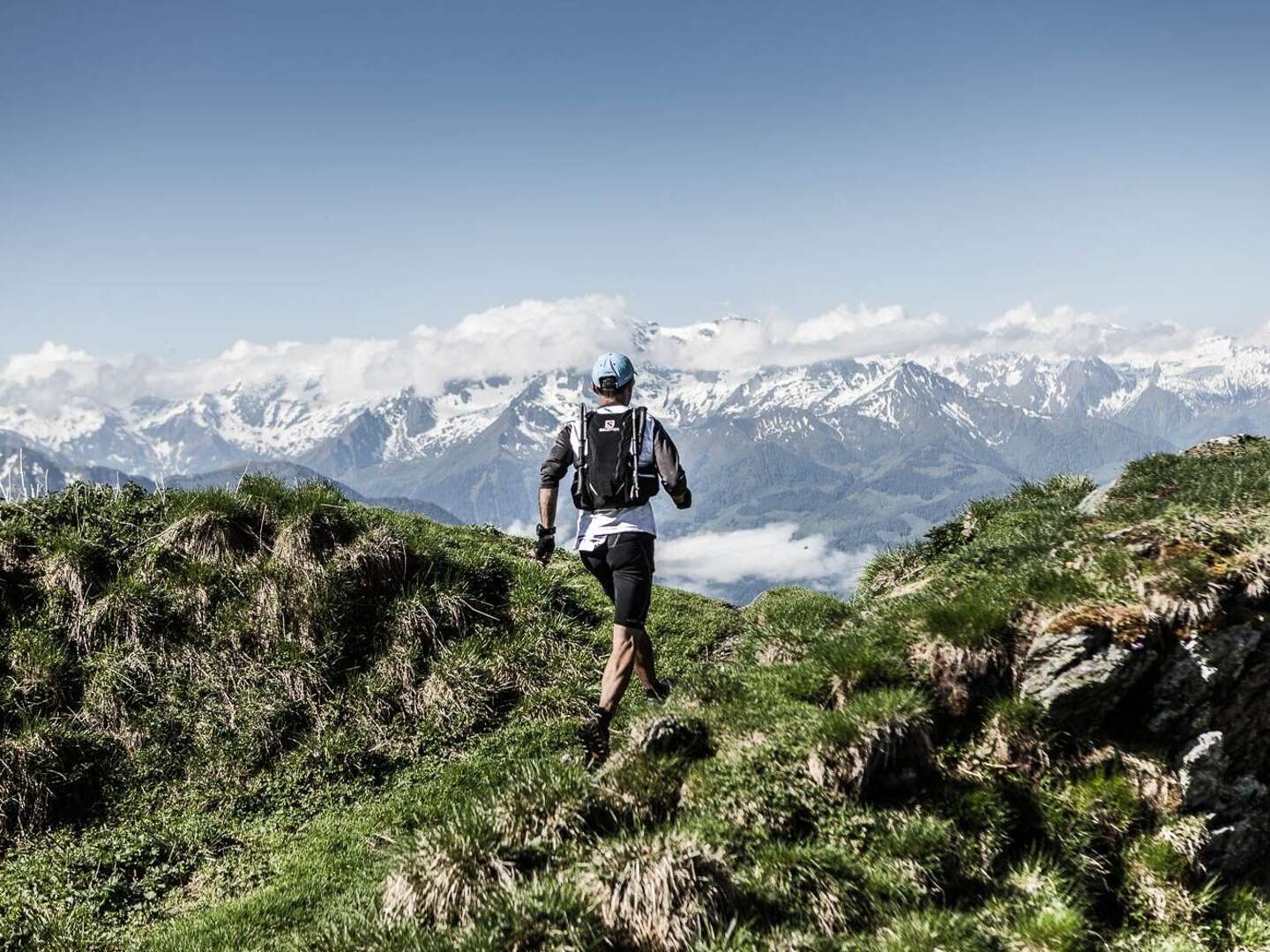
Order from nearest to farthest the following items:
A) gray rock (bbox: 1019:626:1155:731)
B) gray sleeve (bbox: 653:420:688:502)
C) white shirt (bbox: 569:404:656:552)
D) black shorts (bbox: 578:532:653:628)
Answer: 1. gray rock (bbox: 1019:626:1155:731)
2. gray sleeve (bbox: 653:420:688:502)
3. black shorts (bbox: 578:532:653:628)
4. white shirt (bbox: 569:404:656:552)

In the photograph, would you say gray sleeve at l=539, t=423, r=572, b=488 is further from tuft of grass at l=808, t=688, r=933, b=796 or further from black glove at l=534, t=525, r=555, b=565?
tuft of grass at l=808, t=688, r=933, b=796

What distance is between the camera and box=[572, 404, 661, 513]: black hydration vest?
869 centimetres

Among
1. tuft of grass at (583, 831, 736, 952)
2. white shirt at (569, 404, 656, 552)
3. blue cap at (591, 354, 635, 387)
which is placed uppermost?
blue cap at (591, 354, 635, 387)

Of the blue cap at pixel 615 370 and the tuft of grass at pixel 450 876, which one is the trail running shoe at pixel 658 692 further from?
the blue cap at pixel 615 370

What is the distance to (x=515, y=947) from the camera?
207 inches

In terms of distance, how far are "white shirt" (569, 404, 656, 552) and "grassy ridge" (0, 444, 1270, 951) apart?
190cm

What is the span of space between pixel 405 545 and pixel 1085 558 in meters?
9.73

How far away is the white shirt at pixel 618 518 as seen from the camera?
8719 millimetres

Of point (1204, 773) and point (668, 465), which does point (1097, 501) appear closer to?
point (1204, 773)

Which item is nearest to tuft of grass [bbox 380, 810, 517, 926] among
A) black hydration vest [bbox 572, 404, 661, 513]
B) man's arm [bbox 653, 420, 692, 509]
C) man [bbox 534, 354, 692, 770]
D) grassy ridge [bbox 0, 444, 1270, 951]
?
grassy ridge [bbox 0, 444, 1270, 951]

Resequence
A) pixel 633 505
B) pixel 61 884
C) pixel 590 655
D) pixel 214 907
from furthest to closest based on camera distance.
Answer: pixel 590 655
pixel 633 505
pixel 61 884
pixel 214 907

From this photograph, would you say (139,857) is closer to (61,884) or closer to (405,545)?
(61,884)

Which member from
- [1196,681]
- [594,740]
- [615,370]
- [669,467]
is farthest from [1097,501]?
[594,740]

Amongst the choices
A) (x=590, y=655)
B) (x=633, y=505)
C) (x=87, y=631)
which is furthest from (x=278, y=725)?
(x=633, y=505)
